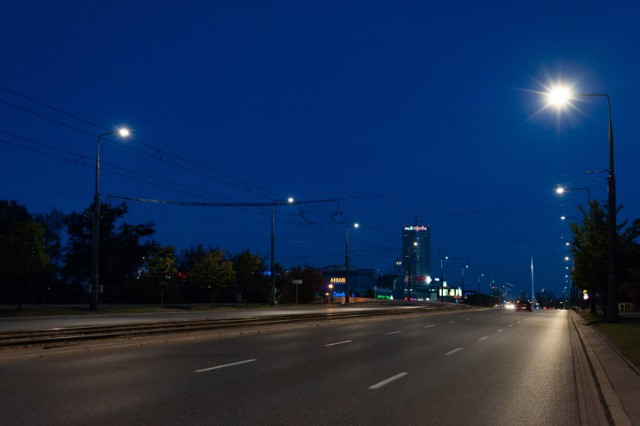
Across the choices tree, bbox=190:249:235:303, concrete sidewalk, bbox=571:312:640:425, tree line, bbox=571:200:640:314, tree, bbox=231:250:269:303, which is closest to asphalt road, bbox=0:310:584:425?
concrete sidewalk, bbox=571:312:640:425

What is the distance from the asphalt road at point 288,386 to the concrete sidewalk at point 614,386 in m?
0.44

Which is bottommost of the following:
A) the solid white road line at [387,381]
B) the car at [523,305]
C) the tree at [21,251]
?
the car at [523,305]

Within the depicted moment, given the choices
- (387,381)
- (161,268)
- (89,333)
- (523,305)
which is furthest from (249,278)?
(387,381)

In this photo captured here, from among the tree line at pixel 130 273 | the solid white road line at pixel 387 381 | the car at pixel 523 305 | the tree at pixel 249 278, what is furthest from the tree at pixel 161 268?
the solid white road line at pixel 387 381

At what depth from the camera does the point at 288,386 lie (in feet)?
38.4

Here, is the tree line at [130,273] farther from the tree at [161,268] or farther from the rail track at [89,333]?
the rail track at [89,333]

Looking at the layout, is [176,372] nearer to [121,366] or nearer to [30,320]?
[121,366]

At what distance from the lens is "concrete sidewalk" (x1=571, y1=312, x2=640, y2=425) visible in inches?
356

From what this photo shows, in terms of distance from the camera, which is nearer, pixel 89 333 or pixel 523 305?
pixel 89 333

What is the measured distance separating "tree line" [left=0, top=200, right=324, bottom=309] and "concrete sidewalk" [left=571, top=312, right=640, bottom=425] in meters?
45.2

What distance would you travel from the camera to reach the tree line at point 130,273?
61.9 meters

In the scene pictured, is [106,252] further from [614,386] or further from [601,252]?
[614,386]

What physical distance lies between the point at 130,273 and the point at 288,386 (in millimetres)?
70174

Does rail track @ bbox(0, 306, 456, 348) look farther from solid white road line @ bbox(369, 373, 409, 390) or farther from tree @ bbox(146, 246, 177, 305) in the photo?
tree @ bbox(146, 246, 177, 305)
